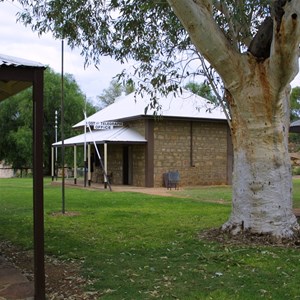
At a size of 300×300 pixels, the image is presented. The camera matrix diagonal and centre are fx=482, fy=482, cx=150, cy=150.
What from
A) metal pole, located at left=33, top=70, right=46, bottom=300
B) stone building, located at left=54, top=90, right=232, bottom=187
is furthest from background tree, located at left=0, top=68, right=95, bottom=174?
metal pole, located at left=33, top=70, right=46, bottom=300

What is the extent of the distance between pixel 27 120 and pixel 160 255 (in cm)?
3400

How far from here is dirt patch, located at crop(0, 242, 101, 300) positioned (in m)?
5.38

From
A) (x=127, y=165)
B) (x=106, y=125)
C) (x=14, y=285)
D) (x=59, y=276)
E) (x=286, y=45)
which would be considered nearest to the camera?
(x=14, y=285)

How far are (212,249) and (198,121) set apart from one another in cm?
1744

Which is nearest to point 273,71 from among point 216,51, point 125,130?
point 216,51

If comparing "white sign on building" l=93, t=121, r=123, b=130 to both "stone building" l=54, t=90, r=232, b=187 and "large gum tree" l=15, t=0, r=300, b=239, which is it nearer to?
"stone building" l=54, t=90, r=232, b=187

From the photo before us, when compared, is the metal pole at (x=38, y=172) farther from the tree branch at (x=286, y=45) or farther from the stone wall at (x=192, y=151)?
the stone wall at (x=192, y=151)

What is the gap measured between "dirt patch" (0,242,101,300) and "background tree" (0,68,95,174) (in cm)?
3258

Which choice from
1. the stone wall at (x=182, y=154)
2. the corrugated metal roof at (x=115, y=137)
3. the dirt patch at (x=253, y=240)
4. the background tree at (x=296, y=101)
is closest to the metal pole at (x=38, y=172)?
the dirt patch at (x=253, y=240)

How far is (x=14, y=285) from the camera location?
557 cm

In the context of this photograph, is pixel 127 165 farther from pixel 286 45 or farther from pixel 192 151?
pixel 286 45

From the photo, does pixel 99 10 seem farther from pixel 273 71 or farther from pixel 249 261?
pixel 249 261

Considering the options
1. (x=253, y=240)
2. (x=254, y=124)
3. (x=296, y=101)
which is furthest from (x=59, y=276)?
(x=296, y=101)

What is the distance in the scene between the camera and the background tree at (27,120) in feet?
130
